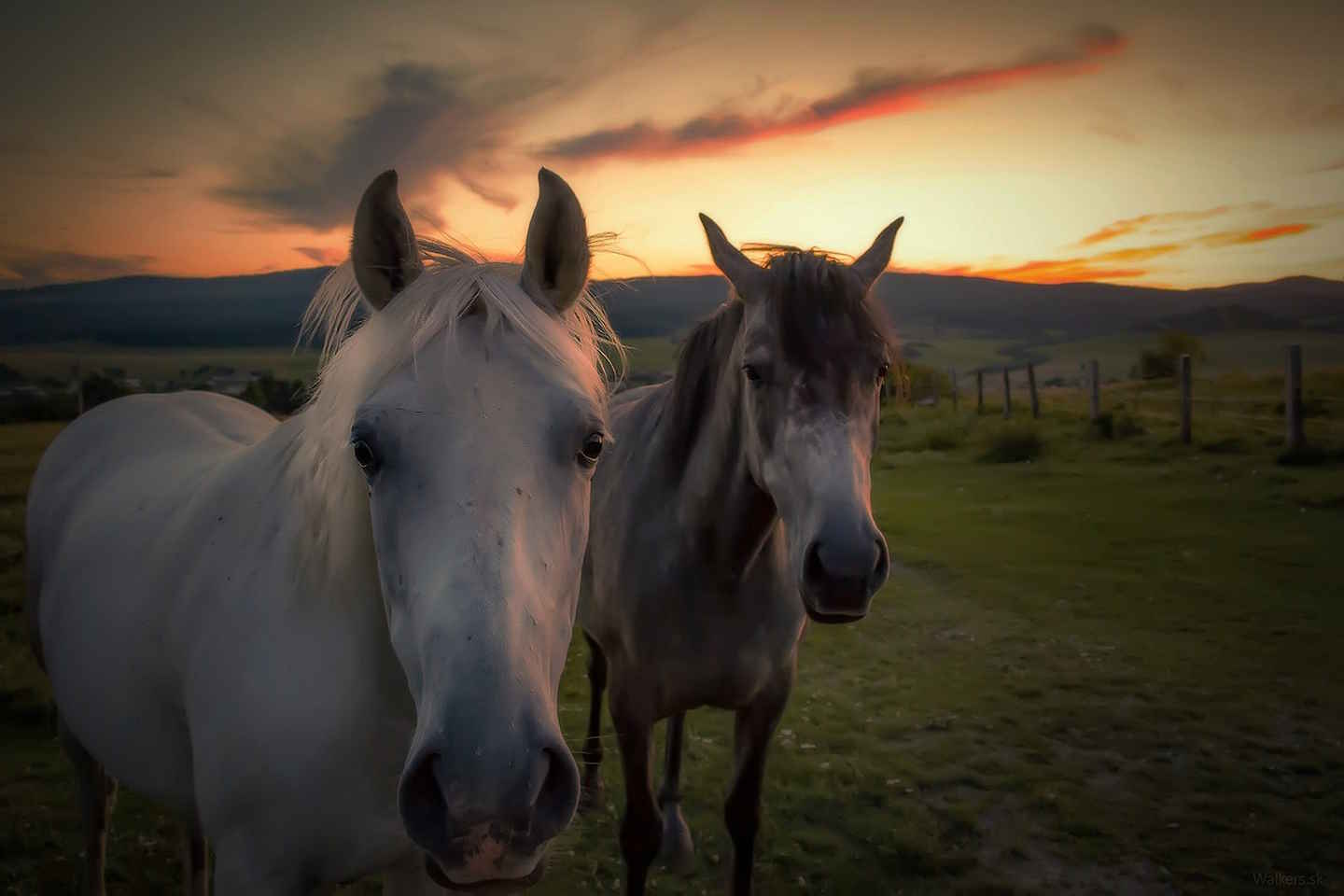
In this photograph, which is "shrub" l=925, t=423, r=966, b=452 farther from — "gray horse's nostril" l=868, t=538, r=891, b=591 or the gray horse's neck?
"gray horse's nostril" l=868, t=538, r=891, b=591

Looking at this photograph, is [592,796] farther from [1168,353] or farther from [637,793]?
[1168,353]

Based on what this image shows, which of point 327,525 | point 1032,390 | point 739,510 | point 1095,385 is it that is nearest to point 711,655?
point 739,510

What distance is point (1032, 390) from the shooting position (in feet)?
64.5

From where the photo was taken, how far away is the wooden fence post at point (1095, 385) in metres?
16.7

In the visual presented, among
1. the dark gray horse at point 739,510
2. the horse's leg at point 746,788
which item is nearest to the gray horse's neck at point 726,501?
the dark gray horse at point 739,510

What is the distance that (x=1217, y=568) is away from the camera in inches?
313

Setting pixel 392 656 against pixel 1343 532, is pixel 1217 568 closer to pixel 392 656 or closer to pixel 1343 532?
pixel 1343 532

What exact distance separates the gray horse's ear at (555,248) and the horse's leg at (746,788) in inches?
86.0

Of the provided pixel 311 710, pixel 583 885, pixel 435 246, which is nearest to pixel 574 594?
pixel 311 710

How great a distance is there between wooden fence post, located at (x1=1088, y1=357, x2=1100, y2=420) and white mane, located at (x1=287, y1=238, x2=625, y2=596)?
18.0m

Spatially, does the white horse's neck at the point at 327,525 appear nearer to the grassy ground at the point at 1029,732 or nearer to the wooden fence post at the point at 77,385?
the grassy ground at the point at 1029,732

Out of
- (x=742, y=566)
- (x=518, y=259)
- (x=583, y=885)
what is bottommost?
(x=583, y=885)

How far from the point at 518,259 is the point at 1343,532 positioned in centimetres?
1098

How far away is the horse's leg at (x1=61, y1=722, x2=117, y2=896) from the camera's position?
10.2ft
